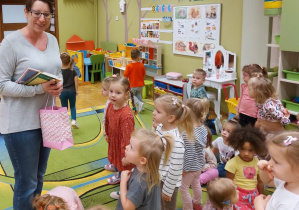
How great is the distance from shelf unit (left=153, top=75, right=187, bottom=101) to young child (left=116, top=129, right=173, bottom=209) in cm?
373

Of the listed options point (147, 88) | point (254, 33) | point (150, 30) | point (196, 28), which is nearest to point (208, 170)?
point (254, 33)

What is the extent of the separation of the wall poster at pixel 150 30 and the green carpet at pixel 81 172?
289cm

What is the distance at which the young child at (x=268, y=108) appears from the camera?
3.10 meters

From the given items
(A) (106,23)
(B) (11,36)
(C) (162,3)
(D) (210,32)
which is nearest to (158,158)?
(B) (11,36)

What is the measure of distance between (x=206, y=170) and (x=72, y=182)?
4.29ft

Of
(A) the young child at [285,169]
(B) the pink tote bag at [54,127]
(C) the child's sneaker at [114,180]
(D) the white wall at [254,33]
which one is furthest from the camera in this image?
(D) the white wall at [254,33]

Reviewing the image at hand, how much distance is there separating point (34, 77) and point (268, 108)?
2.17m

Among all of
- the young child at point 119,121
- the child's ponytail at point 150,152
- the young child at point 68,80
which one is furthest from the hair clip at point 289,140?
the young child at point 68,80

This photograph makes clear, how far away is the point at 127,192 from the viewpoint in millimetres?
1739

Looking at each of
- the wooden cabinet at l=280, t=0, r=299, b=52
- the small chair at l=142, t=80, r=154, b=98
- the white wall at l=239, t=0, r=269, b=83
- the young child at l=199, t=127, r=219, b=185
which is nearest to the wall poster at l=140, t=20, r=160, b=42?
the small chair at l=142, t=80, r=154, b=98

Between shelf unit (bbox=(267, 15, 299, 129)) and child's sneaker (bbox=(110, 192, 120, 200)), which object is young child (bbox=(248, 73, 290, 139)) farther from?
child's sneaker (bbox=(110, 192, 120, 200))

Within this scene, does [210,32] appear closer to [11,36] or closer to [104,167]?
[104,167]

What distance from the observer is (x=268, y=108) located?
310 cm

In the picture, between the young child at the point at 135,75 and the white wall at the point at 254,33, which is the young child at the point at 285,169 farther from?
the young child at the point at 135,75
